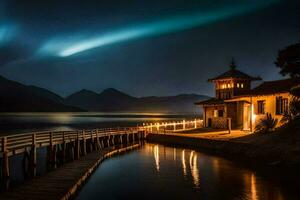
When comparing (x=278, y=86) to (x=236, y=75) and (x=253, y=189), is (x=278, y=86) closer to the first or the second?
(x=236, y=75)

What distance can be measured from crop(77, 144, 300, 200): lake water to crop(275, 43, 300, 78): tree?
1071 cm

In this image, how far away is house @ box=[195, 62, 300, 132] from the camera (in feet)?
122

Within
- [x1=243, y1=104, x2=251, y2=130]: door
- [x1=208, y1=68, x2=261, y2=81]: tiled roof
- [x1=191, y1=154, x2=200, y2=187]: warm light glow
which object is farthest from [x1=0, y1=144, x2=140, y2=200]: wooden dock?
[x1=208, y1=68, x2=261, y2=81]: tiled roof

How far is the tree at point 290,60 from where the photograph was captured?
33844 mm

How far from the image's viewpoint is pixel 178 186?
21891 millimetres

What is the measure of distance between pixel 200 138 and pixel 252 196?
63.6 ft

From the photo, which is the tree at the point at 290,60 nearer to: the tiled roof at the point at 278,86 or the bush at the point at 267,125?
the tiled roof at the point at 278,86

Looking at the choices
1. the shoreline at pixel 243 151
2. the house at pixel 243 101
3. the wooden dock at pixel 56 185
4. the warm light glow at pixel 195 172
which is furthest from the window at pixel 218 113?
the wooden dock at pixel 56 185

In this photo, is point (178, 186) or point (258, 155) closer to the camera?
point (178, 186)

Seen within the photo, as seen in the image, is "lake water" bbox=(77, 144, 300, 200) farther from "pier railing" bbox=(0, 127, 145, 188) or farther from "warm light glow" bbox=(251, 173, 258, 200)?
A: "pier railing" bbox=(0, 127, 145, 188)

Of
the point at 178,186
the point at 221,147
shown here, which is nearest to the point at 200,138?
the point at 221,147

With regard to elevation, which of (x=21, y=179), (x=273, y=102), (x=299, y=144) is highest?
(x=273, y=102)

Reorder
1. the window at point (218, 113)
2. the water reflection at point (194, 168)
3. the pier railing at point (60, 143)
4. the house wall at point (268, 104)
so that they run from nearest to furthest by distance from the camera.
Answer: the pier railing at point (60, 143), the water reflection at point (194, 168), the house wall at point (268, 104), the window at point (218, 113)

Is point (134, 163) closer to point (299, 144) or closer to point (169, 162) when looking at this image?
point (169, 162)
